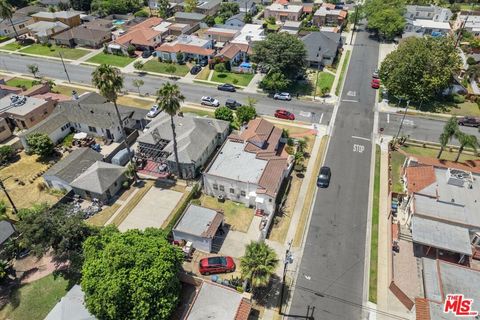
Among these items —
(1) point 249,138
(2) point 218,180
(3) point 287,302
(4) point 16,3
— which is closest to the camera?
(3) point 287,302

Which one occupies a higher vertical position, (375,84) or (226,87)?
(226,87)

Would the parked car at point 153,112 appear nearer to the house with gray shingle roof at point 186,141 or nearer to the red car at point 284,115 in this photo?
the house with gray shingle roof at point 186,141

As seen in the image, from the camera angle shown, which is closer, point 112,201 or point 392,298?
point 392,298

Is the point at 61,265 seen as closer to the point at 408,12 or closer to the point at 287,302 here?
the point at 287,302

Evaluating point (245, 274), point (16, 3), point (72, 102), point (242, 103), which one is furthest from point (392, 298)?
point (16, 3)

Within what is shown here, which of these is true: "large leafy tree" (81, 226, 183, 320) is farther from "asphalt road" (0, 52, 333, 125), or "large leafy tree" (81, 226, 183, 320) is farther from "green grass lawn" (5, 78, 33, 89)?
"green grass lawn" (5, 78, 33, 89)

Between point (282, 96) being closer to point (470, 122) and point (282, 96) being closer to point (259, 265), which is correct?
point (470, 122)

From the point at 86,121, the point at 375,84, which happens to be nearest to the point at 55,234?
the point at 86,121
